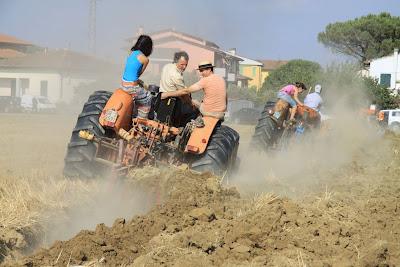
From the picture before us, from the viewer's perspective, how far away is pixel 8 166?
1110cm

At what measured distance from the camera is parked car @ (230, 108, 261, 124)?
1686 inches

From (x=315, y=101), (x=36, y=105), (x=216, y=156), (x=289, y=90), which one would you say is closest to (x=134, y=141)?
(x=216, y=156)

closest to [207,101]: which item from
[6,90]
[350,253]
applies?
[350,253]

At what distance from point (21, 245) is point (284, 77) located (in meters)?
63.1

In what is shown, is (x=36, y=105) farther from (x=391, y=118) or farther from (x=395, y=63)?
(x=395, y=63)

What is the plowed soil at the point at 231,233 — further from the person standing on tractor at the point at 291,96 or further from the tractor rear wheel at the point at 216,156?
the person standing on tractor at the point at 291,96

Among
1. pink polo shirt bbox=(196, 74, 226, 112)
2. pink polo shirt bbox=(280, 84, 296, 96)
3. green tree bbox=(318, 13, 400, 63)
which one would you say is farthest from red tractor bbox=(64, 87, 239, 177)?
green tree bbox=(318, 13, 400, 63)

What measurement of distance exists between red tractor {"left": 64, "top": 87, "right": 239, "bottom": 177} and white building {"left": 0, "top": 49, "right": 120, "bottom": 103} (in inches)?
1762

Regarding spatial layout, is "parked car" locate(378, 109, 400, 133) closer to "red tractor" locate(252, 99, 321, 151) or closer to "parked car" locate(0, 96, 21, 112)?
"red tractor" locate(252, 99, 321, 151)

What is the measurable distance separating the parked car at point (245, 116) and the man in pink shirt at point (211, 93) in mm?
33717

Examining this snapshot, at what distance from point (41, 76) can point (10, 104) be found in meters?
9.36

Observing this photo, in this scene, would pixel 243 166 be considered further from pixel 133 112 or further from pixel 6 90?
pixel 6 90

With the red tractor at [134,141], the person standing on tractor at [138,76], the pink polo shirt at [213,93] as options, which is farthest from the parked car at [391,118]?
the person standing on tractor at [138,76]

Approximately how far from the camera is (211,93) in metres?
8.91
